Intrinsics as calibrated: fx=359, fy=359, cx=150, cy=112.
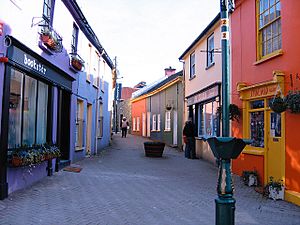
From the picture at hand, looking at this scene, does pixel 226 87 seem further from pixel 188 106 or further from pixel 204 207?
pixel 188 106

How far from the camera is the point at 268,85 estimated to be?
9.15m

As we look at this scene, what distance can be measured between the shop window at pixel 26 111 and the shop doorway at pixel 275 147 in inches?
236

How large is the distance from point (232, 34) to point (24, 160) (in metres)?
7.67

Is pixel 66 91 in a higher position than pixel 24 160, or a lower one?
higher

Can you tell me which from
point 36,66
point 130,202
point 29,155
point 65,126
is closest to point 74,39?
point 65,126

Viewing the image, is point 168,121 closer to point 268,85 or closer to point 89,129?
point 89,129

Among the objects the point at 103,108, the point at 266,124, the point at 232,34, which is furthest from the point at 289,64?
the point at 103,108

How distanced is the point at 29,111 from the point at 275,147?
614cm

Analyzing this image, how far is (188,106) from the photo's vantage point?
18.4 m

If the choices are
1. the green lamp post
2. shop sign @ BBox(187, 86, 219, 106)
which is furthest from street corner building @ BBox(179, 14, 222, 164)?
the green lamp post

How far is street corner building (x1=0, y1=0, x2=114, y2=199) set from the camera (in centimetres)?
721

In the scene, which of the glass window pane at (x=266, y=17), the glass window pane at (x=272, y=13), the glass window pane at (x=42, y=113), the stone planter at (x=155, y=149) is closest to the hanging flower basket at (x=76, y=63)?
the glass window pane at (x=42, y=113)

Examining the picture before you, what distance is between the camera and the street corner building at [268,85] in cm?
813

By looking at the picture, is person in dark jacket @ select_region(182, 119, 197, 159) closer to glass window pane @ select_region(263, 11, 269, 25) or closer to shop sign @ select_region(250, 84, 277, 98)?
shop sign @ select_region(250, 84, 277, 98)
